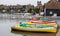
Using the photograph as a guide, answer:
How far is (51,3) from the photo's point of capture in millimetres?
15727

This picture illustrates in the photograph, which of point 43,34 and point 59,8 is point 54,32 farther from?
point 59,8

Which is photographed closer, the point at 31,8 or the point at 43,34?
the point at 43,34

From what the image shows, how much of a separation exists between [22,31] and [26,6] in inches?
467

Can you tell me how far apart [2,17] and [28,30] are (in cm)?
1100

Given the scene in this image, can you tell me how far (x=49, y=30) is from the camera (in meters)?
6.13

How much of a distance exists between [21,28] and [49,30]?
0.91 m

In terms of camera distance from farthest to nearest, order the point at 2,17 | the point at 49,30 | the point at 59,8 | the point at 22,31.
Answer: the point at 2,17 < the point at 59,8 < the point at 22,31 < the point at 49,30

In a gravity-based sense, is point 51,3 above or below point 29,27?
above

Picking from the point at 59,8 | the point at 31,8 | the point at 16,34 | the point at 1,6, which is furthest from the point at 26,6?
the point at 16,34

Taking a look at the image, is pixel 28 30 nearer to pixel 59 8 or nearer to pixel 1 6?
pixel 59 8

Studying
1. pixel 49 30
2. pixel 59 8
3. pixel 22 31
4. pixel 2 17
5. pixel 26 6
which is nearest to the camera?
pixel 49 30

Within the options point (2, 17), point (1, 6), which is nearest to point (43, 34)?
point (2, 17)

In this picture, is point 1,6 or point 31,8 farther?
point 1,6

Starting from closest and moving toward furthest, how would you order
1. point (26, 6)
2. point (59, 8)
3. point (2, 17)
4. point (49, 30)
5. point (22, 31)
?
point (49, 30)
point (22, 31)
point (59, 8)
point (2, 17)
point (26, 6)
